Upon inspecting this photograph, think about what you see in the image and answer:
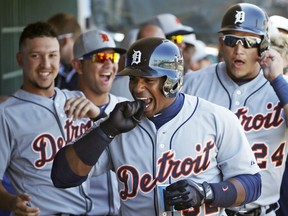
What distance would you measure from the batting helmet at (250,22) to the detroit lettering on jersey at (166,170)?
120cm

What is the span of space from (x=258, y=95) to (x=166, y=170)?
1.29 m

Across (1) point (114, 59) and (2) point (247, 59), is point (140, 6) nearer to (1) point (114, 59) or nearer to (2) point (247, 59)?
(1) point (114, 59)

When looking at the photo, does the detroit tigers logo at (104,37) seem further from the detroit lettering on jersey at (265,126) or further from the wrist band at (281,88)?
the wrist band at (281,88)

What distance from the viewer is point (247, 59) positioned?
4.70 metres

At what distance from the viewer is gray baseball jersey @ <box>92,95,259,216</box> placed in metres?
3.71

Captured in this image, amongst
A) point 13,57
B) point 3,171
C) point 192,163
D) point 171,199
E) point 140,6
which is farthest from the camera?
point 140,6

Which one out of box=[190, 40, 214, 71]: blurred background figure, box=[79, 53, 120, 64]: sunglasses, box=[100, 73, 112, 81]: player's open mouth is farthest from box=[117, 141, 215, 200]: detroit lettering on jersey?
box=[190, 40, 214, 71]: blurred background figure

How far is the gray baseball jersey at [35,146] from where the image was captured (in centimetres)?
469

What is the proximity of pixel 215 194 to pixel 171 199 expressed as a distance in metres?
0.25

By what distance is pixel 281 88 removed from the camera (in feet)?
14.9

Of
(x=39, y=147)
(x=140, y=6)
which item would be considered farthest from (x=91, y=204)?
(x=140, y=6)

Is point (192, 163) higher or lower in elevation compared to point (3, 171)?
higher

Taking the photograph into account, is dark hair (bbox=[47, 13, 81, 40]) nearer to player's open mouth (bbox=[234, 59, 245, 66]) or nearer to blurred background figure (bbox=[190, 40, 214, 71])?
blurred background figure (bbox=[190, 40, 214, 71])

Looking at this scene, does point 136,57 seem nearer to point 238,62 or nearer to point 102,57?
point 238,62
